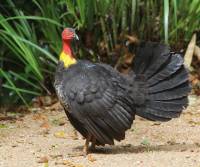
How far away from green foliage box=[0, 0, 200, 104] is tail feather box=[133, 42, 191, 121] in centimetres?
204

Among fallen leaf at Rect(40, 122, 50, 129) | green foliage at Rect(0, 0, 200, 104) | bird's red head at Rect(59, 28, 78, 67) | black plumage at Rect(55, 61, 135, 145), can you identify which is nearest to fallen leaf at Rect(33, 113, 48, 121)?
fallen leaf at Rect(40, 122, 50, 129)

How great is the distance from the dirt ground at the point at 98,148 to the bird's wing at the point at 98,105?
0.23m

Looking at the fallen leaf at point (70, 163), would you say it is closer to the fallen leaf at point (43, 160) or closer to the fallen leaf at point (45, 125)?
the fallen leaf at point (43, 160)

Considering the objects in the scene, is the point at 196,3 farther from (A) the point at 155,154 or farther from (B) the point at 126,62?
(A) the point at 155,154

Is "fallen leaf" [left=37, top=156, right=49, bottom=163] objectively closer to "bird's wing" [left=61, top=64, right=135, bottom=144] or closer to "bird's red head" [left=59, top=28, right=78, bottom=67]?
"bird's wing" [left=61, top=64, right=135, bottom=144]

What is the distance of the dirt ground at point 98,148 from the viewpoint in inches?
212

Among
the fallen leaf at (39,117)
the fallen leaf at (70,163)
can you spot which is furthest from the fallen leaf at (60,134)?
the fallen leaf at (70,163)

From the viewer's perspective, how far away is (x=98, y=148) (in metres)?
6.30

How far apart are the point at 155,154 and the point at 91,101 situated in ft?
2.36

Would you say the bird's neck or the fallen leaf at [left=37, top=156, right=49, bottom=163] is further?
the bird's neck

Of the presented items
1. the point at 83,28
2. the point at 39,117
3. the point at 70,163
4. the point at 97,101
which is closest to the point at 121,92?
the point at 97,101

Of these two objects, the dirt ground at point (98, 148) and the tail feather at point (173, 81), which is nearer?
the dirt ground at point (98, 148)

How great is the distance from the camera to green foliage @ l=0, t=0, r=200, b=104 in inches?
325

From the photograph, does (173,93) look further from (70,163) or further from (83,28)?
(83,28)
